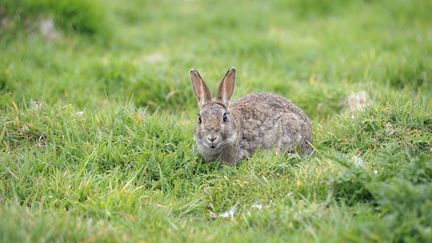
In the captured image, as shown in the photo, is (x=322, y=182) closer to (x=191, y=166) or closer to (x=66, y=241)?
(x=191, y=166)

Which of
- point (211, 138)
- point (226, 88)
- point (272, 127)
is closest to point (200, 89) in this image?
point (226, 88)

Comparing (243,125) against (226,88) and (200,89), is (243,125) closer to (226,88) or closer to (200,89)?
(226,88)

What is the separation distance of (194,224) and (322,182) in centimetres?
113

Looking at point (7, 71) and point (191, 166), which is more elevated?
point (7, 71)

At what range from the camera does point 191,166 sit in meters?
5.51

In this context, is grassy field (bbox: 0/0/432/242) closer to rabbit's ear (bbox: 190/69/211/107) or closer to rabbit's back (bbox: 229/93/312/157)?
rabbit's back (bbox: 229/93/312/157)

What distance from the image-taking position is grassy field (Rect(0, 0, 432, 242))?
4.26m

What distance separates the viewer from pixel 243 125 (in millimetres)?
5898

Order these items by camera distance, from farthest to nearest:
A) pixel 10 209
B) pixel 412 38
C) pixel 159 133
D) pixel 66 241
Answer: pixel 412 38
pixel 159 133
pixel 10 209
pixel 66 241

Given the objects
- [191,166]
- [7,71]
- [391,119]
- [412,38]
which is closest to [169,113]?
[191,166]

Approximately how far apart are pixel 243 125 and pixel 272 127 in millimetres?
322

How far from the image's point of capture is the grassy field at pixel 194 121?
14.0 feet

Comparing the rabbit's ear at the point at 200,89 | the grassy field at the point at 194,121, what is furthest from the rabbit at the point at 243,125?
the grassy field at the point at 194,121

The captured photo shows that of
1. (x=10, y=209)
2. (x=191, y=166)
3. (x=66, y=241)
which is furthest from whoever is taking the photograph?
(x=191, y=166)
